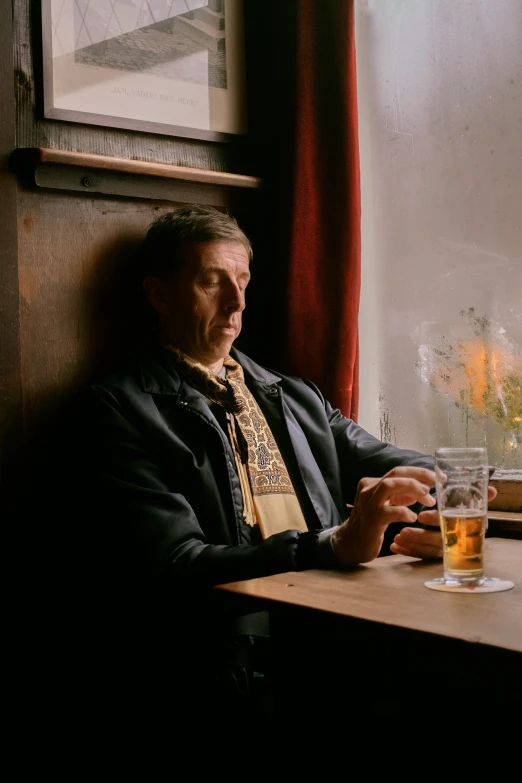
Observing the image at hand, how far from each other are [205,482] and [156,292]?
0.55 meters

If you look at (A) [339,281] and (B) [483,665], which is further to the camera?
(A) [339,281]

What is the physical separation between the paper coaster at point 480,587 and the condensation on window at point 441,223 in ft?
3.03

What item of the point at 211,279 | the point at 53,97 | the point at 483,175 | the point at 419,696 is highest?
the point at 53,97

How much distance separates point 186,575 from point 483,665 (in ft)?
2.30

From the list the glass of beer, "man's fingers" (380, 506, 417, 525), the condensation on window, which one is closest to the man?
"man's fingers" (380, 506, 417, 525)

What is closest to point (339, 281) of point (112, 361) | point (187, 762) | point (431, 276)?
point (431, 276)

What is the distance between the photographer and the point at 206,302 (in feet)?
6.76

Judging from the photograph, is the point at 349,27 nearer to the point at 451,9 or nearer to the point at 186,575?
the point at 451,9

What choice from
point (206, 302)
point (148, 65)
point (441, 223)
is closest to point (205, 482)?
point (206, 302)

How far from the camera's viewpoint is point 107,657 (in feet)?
6.44

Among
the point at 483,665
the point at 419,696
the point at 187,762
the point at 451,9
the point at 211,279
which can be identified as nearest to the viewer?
the point at 483,665

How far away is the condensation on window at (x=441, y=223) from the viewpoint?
2.13m

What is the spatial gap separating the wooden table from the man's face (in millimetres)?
763

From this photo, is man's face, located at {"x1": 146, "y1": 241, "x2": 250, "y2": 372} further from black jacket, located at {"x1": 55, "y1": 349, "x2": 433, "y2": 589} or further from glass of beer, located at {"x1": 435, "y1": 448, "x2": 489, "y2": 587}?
glass of beer, located at {"x1": 435, "y1": 448, "x2": 489, "y2": 587}
